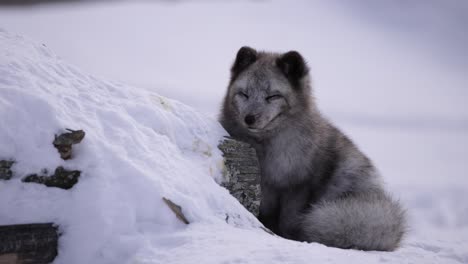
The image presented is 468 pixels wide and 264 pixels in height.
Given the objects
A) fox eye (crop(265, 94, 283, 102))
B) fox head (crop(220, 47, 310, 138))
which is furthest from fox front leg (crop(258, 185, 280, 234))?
fox eye (crop(265, 94, 283, 102))

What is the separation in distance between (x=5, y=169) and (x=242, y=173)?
7.08 ft

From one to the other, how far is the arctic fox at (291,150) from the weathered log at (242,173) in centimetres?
30

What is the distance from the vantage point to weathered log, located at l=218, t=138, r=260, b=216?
438 cm

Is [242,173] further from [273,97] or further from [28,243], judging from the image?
[28,243]

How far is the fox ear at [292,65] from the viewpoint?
16.7 ft

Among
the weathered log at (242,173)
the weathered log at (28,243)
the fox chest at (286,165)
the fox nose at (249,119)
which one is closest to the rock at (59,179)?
the weathered log at (28,243)

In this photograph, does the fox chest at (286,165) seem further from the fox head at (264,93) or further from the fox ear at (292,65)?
the fox ear at (292,65)

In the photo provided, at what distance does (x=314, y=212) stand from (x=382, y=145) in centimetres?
2097

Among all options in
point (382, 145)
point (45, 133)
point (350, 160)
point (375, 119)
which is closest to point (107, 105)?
point (45, 133)

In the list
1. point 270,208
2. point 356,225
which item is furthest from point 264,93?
point 356,225

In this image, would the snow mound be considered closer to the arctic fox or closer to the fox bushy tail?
the fox bushy tail

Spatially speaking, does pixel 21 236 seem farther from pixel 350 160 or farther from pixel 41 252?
pixel 350 160

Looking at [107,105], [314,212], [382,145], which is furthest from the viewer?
[382,145]

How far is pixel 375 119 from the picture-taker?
33.6 m
